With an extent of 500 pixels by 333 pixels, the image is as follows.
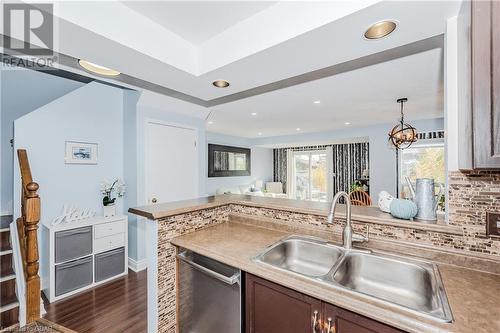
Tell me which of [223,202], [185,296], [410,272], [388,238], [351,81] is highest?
[351,81]

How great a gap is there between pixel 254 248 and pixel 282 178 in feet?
21.8

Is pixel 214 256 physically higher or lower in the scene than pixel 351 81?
lower

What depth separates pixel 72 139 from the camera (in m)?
2.72

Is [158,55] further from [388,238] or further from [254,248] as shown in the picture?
[388,238]

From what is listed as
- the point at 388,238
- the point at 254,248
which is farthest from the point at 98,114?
the point at 388,238

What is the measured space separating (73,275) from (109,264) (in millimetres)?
359

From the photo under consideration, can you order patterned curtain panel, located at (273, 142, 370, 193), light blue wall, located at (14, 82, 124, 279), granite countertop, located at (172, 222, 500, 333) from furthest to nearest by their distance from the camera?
patterned curtain panel, located at (273, 142, 370, 193) < light blue wall, located at (14, 82, 124, 279) < granite countertop, located at (172, 222, 500, 333)

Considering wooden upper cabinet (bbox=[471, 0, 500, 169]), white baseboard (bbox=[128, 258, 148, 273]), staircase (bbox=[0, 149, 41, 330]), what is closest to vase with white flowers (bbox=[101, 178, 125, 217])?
white baseboard (bbox=[128, 258, 148, 273])

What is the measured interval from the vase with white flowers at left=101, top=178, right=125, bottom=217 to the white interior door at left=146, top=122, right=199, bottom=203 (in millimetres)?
414

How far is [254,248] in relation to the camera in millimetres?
1394

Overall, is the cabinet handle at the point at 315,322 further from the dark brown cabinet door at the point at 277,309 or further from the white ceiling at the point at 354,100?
the white ceiling at the point at 354,100

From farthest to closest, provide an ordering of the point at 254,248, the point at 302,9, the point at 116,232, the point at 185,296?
the point at 116,232, the point at 185,296, the point at 254,248, the point at 302,9

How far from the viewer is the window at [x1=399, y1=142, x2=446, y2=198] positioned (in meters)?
4.42

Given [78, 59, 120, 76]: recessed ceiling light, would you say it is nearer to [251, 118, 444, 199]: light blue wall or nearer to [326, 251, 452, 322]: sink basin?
[326, 251, 452, 322]: sink basin
